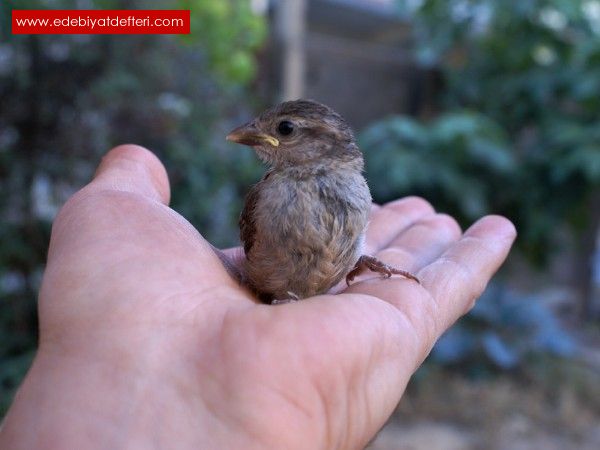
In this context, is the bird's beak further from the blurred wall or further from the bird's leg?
the blurred wall

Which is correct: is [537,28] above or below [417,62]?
above

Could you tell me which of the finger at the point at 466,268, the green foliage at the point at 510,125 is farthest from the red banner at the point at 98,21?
the finger at the point at 466,268

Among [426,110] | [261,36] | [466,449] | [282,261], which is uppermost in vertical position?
[261,36]

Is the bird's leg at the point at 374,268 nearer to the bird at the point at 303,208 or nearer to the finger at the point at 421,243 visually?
the bird at the point at 303,208

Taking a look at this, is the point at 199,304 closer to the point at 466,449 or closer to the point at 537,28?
the point at 466,449

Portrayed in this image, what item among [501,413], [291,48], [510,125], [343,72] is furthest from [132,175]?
[510,125]

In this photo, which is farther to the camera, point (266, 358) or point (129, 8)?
point (129, 8)

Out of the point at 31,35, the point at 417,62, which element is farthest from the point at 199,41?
the point at 417,62

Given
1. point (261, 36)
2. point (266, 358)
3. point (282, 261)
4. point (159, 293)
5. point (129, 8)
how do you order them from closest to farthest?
point (266, 358) → point (159, 293) → point (282, 261) → point (129, 8) → point (261, 36)
